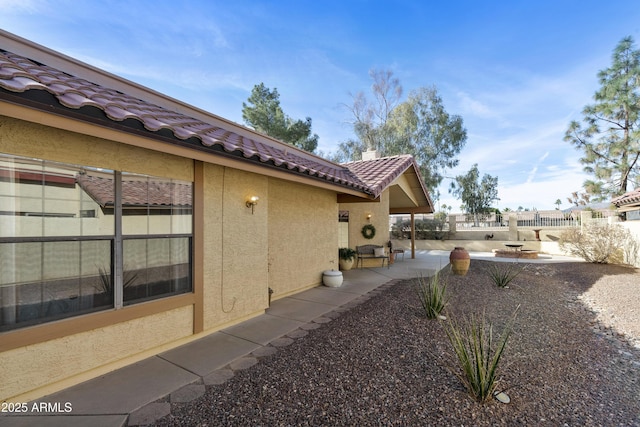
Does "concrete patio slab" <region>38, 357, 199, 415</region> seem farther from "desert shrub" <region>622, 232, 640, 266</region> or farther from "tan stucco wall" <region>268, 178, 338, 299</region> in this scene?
"desert shrub" <region>622, 232, 640, 266</region>

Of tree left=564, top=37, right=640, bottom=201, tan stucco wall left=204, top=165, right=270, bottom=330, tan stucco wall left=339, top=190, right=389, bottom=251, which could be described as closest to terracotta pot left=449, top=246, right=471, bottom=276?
tan stucco wall left=339, top=190, right=389, bottom=251

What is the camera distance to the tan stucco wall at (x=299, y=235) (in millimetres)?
7551

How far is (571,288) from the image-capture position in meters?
9.65

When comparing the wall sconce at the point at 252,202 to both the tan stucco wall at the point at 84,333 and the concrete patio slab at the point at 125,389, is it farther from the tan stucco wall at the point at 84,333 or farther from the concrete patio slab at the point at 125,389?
the concrete patio slab at the point at 125,389

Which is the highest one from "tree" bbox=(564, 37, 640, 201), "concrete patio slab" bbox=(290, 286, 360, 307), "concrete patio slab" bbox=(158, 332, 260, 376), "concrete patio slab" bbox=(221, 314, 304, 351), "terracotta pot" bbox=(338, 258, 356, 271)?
"tree" bbox=(564, 37, 640, 201)

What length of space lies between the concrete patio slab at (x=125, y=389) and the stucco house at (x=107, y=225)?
175 millimetres

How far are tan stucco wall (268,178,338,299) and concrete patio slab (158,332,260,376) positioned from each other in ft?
8.68

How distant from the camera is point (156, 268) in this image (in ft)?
14.5

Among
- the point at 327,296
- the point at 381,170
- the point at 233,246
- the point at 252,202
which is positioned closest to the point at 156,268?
the point at 233,246

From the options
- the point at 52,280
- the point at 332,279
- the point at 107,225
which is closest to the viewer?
the point at 52,280

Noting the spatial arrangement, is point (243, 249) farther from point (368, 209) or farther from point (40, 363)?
point (368, 209)

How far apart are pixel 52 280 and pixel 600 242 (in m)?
18.4

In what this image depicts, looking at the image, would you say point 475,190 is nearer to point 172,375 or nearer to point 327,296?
point 327,296

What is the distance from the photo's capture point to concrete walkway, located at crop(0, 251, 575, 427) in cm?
289
